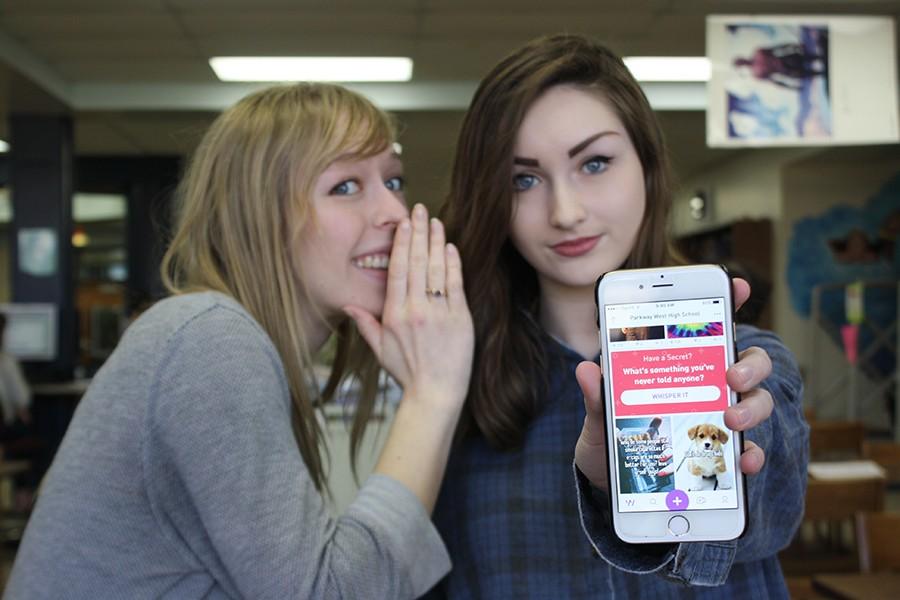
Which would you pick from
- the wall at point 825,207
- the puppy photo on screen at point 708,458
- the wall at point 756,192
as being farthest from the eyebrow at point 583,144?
the wall at point 825,207

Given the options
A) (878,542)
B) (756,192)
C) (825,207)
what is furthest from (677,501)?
(756,192)

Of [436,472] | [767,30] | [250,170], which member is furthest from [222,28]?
[436,472]

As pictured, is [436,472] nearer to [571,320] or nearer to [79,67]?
[571,320]

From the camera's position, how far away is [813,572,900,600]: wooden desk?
213 centimetres

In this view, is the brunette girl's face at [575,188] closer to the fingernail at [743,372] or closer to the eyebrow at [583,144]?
the eyebrow at [583,144]

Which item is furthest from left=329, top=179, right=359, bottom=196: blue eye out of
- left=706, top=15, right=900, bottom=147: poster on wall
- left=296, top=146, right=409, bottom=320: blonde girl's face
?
left=706, top=15, right=900, bottom=147: poster on wall

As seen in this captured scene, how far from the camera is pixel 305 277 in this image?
51.1 inches

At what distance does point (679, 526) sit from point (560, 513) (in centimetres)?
42

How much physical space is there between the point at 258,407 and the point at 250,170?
41cm

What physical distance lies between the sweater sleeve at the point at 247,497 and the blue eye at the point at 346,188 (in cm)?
34

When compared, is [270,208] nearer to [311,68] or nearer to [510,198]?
[510,198]

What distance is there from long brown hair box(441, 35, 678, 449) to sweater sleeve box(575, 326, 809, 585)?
0.67 feet

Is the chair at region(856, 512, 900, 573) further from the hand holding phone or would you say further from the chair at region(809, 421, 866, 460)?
the hand holding phone

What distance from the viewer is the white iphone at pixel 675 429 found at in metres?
0.69
